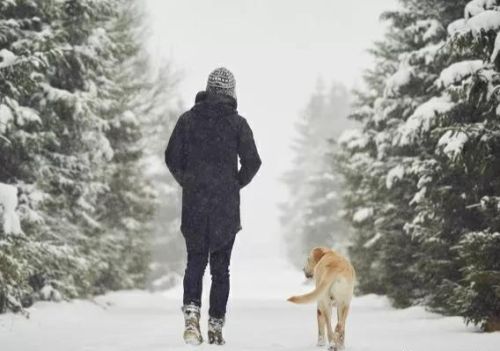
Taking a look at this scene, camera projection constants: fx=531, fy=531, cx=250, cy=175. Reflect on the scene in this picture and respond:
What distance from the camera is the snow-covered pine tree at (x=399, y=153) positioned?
1080 cm

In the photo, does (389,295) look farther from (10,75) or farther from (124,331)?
(10,75)

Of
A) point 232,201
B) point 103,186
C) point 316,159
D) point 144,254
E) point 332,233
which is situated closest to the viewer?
point 232,201

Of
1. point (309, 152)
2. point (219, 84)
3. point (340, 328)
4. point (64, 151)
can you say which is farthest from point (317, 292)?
point (309, 152)

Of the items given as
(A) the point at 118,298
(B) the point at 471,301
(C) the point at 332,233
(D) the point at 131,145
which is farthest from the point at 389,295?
(C) the point at 332,233

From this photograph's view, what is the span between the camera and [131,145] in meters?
15.7

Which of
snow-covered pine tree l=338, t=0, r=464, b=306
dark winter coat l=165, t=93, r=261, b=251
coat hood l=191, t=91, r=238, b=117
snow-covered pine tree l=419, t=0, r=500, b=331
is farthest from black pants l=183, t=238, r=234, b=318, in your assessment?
snow-covered pine tree l=338, t=0, r=464, b=306

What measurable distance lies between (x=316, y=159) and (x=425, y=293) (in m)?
32.9

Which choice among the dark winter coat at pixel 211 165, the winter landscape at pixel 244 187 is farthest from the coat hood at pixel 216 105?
the winter landscape at pixel 244 187

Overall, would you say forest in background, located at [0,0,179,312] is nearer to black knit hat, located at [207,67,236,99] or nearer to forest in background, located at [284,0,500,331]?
black knit hat, located at [207,67,236,99]

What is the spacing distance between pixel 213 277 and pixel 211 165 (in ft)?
3.57

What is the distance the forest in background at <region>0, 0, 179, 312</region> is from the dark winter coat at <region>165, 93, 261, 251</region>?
120 inches

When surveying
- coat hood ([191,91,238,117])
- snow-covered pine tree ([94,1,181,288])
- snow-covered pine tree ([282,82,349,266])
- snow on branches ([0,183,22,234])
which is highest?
snow-covered pine tree ([282,82,349,266])

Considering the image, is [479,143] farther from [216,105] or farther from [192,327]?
[192,327]

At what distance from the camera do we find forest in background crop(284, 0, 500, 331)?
6809 mm
